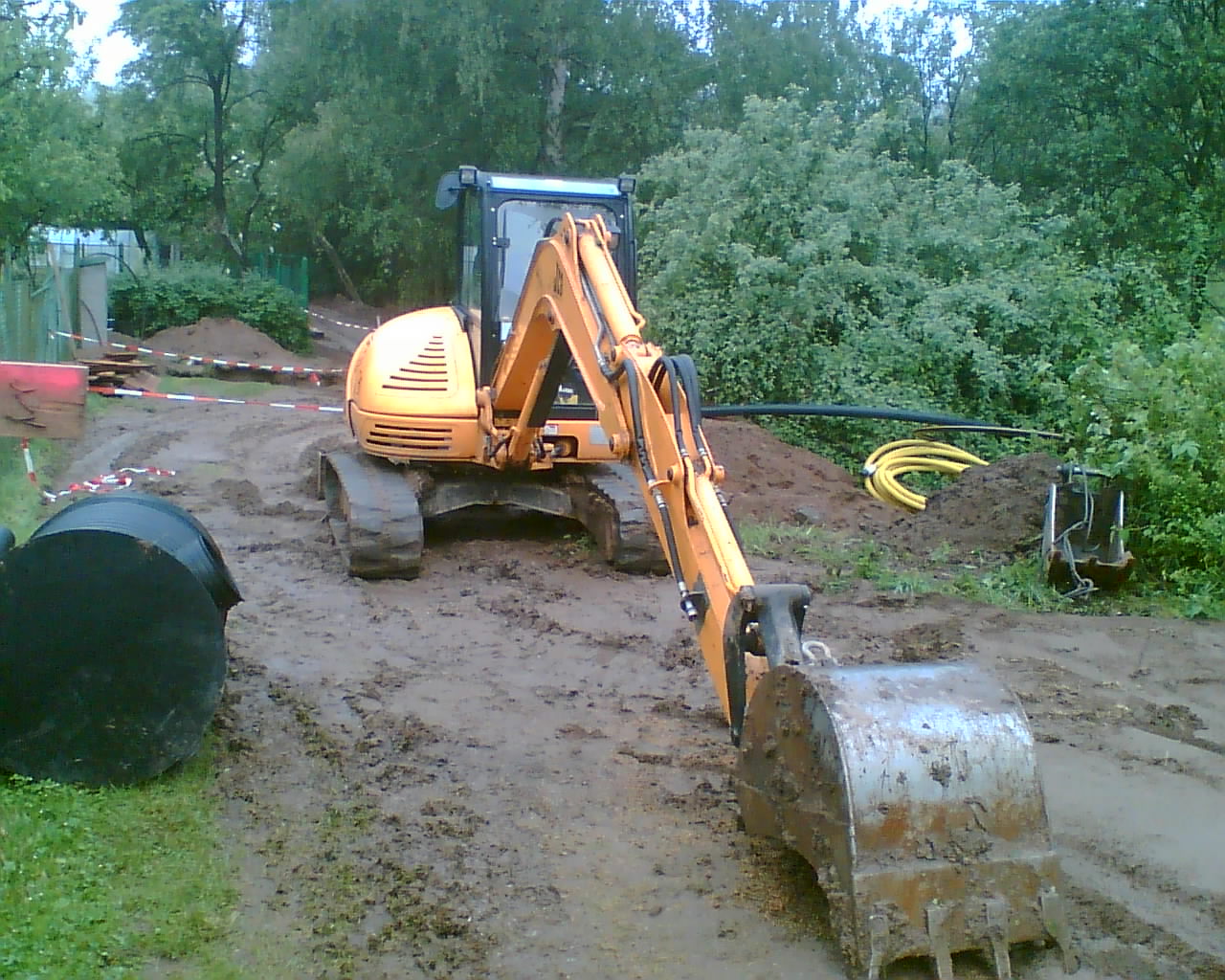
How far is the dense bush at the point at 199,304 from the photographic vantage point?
26.4 m

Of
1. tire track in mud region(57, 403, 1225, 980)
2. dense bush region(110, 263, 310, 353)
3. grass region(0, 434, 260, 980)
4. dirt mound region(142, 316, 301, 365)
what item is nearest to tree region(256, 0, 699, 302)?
dense bush region(110, 263, 310, 353)

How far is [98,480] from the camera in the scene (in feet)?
36.4

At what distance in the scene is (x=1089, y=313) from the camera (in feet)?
45.4

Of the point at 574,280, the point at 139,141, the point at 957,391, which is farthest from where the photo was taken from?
the point at 139,141

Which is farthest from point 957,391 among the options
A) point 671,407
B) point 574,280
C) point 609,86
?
point 609,86

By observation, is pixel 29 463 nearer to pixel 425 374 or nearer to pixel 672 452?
pixel 425 374

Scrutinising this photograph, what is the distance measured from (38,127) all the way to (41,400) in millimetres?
16616

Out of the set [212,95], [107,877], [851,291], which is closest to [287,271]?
[212,95]

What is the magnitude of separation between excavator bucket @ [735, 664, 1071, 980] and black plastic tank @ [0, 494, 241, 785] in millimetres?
2399

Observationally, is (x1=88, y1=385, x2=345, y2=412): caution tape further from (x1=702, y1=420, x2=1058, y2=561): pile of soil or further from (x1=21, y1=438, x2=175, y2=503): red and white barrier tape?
(x1=702, y1=420, x2=1058, y2=561): pile of soil

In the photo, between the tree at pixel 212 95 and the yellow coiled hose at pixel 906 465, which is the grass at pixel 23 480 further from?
the tree at pixel 212 95

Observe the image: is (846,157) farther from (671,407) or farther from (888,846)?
(888,846)

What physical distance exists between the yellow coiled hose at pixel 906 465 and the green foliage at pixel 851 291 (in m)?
1.19

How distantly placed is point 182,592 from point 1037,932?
10.5ft
